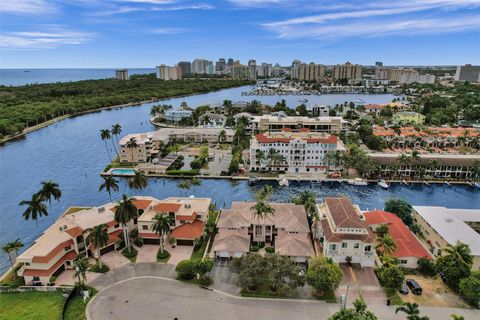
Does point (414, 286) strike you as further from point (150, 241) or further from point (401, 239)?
point (150, 241)

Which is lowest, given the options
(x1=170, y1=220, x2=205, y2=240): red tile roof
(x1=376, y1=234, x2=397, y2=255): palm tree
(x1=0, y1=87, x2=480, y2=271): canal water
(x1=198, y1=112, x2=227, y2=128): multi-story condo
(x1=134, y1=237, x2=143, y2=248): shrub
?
(x1=0, y1=87, x2=480, y2=271): canal water

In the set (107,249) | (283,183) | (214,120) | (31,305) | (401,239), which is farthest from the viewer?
(214,120)

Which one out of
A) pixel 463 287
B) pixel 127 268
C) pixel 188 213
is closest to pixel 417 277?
pixel 463 287

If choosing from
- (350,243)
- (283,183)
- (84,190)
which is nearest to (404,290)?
(350,243)

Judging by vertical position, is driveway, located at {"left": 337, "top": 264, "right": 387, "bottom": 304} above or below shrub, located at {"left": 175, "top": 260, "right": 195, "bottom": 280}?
below

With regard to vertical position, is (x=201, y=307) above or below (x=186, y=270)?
below

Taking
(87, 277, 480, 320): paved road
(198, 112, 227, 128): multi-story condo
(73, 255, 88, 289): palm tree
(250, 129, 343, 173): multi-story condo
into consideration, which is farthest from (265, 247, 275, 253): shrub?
(198, 112, 227, 128): multi-story condo

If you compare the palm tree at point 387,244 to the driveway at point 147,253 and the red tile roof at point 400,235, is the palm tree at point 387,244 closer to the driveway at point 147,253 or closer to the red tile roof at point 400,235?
the red tile roof at point 400,235

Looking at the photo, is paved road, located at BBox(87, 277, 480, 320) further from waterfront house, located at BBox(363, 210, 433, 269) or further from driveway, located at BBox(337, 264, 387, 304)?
waterfront house, located at BBox(363, 210, 433, 269)
